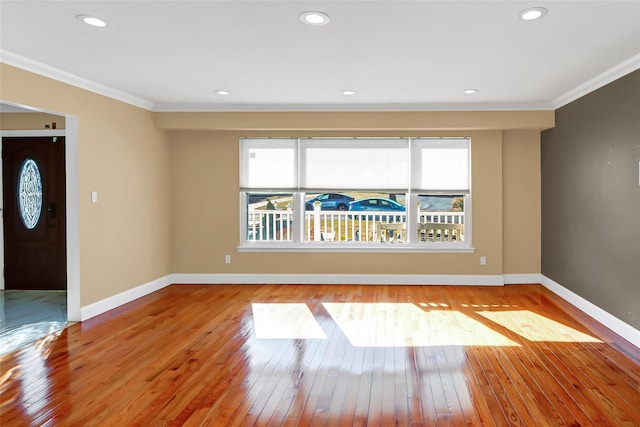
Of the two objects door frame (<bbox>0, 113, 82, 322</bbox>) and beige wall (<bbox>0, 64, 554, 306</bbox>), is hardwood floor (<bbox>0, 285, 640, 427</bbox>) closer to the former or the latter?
door frame (<bbox>0, 113, 82, 322</bbox>)

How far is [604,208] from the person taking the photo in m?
4.34

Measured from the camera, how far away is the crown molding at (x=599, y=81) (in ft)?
12.2

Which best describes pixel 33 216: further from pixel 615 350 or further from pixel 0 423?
pixel 615 350

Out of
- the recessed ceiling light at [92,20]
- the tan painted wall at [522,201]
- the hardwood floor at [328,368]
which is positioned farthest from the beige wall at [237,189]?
the recessed ceiling light at [92,20]

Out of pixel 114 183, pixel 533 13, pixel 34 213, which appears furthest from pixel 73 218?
pixel 533 13

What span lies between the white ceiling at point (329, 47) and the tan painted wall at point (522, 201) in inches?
43.8

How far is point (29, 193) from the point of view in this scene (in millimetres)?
5895

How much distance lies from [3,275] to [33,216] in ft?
2.98

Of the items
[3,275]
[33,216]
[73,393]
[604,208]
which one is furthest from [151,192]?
[604,208]

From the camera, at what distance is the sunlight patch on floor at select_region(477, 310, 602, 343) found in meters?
3.92

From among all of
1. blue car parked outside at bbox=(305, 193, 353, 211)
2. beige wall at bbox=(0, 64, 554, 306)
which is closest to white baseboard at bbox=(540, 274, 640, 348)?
beige wall at bbox=(0, 64, 554, 306)

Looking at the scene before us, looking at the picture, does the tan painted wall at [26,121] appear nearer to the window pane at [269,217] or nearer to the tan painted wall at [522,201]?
the window pane at [269,217]

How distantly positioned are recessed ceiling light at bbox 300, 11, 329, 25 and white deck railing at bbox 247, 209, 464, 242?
3699 millimetres

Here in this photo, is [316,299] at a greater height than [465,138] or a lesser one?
lesser
